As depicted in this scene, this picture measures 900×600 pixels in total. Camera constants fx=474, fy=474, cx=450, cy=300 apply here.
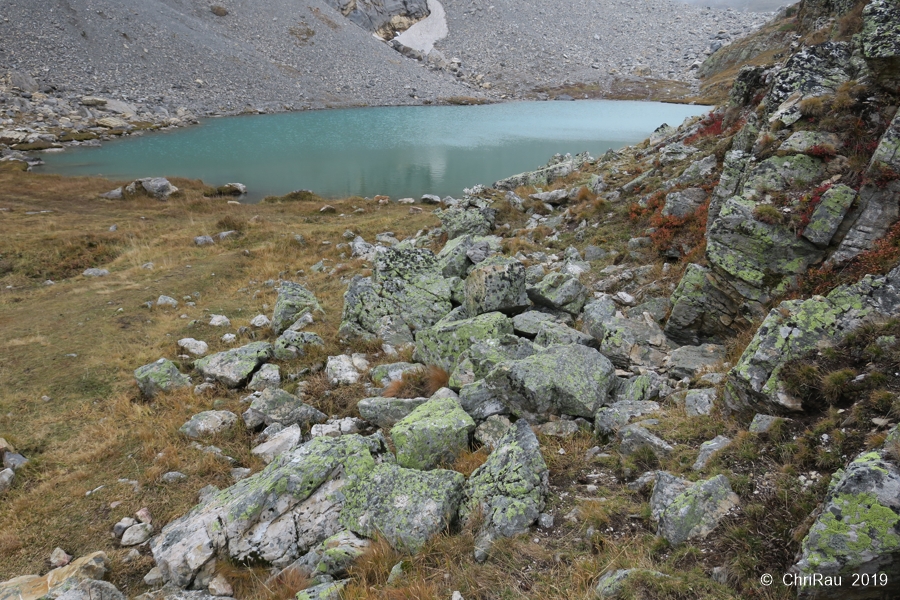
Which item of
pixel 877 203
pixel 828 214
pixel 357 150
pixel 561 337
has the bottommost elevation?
pixel 357 150

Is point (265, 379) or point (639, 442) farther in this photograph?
point (265, 379)

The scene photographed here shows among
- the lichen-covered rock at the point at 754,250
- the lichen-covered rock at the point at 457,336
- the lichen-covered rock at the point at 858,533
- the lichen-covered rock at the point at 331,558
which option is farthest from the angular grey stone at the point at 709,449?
the lichen-covered rock at the point at 457,336

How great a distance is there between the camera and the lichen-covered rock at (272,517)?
6324 millimetres

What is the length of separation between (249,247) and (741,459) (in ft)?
92.1

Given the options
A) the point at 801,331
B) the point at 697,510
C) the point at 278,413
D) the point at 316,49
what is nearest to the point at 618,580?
the point at 697,510

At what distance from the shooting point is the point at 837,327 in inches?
250

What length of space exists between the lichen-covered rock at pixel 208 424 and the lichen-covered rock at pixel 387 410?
129 inches

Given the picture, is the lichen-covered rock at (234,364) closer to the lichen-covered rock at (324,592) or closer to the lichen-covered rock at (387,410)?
the lichen-covered rock at (387,410)

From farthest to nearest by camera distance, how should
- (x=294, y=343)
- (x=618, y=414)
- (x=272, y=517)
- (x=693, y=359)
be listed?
1. (x=294, y=343)
2. (x=693, y=359)
3. (x=618, y=414)
4. (x=272, y=517)

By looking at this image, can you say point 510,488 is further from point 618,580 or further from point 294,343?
point 294,343

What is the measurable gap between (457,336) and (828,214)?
25.1 ft

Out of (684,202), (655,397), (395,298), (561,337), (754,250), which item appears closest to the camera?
(655,397)

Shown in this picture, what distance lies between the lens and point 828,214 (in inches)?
344

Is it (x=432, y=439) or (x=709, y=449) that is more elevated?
(x=709, y=449)
